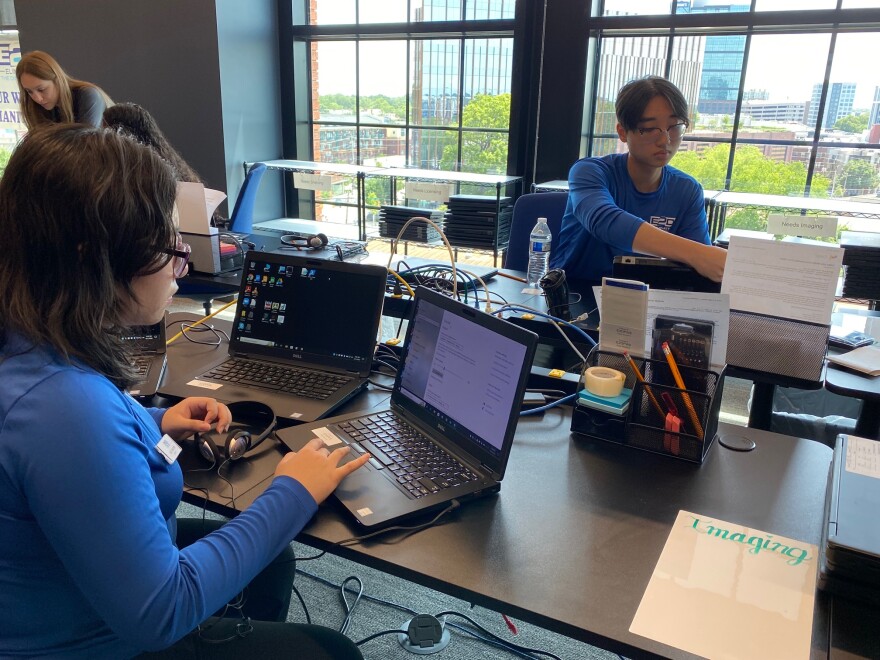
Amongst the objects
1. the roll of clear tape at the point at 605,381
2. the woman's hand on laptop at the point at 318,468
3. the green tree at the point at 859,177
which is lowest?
the woman's hand on laptop at the point at 318,468

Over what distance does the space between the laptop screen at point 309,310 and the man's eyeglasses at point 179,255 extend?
486 mm

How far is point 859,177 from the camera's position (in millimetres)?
3316

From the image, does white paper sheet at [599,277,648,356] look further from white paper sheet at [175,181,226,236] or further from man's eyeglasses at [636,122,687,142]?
white paper sheet at [175,181,226,236]

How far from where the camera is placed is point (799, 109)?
336 centimetres

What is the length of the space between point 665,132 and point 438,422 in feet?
5.43

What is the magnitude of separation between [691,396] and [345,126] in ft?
13.6

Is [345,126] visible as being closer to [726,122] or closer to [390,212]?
[390,212]

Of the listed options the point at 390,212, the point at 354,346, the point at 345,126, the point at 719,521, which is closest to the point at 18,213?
the point at 354,346

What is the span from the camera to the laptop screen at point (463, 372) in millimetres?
1031

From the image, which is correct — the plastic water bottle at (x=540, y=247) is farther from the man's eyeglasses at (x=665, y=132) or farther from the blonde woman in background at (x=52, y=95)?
the blonde woman in background at (x=52, y=95)

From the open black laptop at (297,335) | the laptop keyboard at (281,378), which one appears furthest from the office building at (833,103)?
the laptop keyboard at (281,378)

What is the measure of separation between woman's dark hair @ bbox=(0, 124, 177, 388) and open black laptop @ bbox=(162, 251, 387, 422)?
0.56 m

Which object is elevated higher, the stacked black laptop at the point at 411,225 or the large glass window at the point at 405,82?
the large glass window at the point at 405,82

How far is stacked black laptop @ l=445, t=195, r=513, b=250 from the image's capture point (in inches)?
147
